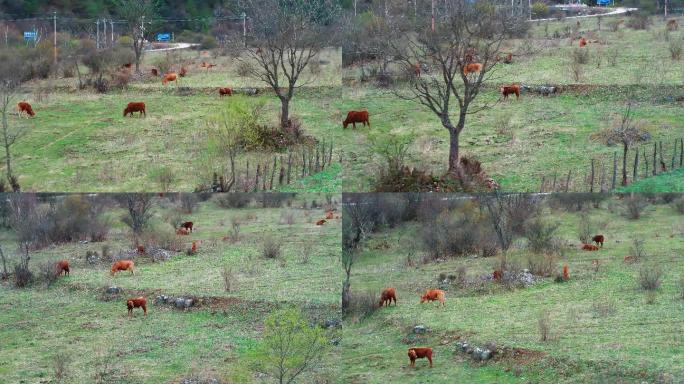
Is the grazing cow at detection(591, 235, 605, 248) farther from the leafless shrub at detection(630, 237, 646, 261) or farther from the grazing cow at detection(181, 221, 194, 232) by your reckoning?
the grazing cow at detection(181, 221, 194, 232)

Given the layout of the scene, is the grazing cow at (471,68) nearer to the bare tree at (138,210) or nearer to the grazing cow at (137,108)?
the bare tree at (138,210)

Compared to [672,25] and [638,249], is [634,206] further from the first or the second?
[672,25]

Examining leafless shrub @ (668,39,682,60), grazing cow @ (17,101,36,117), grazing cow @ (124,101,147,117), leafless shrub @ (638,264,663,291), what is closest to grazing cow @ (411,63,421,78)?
leafless shrub @ (638,264,663,291)

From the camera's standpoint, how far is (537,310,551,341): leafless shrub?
24297 mm

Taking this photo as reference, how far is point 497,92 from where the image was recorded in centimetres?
3434

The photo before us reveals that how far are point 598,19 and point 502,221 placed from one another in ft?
51.3

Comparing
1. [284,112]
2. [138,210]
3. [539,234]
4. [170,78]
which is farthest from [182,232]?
[539,234]

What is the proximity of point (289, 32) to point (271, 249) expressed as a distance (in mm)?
6622

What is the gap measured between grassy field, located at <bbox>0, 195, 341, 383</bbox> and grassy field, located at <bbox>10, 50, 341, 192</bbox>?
2610 mm

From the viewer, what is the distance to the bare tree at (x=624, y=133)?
2953 centimetres

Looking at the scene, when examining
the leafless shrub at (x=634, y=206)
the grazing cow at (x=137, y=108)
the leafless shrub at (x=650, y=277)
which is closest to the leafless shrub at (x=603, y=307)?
the leafless shrub at (x=650, y=277)

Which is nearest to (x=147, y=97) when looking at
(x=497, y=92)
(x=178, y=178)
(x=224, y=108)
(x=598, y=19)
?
(x=224, y=108)

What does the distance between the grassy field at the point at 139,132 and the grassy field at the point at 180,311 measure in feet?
8.56

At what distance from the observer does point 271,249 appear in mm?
33750
